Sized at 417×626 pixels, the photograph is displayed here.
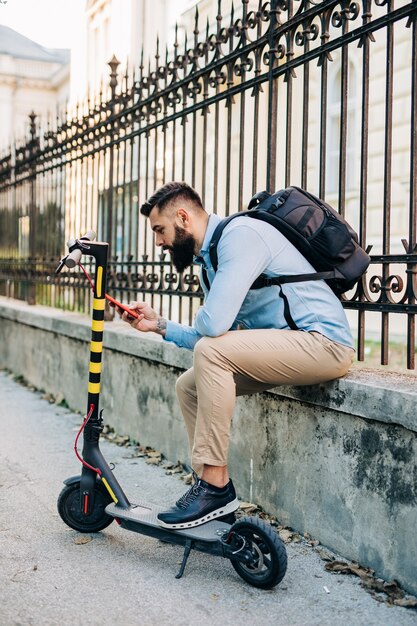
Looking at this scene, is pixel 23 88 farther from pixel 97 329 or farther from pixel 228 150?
pixel 97 329

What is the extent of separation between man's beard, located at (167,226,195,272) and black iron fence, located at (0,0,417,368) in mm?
730

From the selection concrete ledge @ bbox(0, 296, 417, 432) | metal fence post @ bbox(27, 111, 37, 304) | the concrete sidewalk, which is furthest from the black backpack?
metal fence post @ bbox(27, 111, 37, 304)

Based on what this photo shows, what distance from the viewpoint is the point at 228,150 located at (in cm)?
490

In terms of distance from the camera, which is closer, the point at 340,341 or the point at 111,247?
the point at 340,341

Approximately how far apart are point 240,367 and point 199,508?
2.09 feet

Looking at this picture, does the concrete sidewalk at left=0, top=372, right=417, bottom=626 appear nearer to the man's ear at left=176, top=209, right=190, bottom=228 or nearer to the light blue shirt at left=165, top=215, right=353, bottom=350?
the light blue shirt at left=165, top=215, right=353, bottom=350

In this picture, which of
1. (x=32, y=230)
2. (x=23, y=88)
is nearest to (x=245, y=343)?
(x=32, y=230)

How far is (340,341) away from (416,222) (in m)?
0.63

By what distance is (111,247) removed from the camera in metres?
6.96

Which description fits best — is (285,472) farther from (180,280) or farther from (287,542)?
(180,280)

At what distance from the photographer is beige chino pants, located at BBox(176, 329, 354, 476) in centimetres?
335

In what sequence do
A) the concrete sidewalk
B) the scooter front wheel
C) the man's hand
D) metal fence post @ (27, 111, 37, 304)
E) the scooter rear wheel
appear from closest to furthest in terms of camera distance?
the concrete sidewalk < the scooter rear wheel < the man's hand < the scooter front wheel < metal fence post @ (27, 111, 37, 304)

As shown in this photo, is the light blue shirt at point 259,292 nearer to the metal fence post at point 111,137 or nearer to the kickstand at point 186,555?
the kickstand at point 186,555

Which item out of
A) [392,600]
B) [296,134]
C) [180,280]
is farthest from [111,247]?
[296,134]
